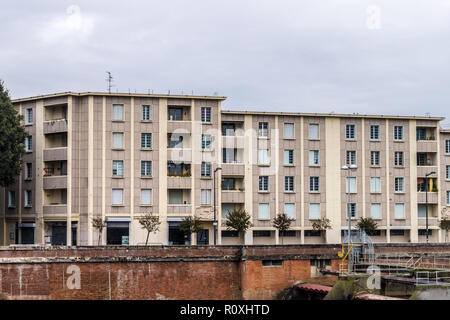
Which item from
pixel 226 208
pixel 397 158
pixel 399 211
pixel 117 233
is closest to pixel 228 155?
pixel 226 208

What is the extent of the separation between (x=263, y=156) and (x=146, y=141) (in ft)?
41.2

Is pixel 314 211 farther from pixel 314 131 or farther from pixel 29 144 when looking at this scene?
pixel 29 144

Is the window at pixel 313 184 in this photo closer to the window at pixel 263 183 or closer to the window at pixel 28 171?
the window at pixel 263 183

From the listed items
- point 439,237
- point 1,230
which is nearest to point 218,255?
point 1,230

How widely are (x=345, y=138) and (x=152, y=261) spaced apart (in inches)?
1274

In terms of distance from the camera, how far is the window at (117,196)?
237ft

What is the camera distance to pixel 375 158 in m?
80.2

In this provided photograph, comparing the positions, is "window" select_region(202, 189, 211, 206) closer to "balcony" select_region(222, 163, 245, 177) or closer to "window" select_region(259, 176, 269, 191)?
"balcony" select_region(222, 163, 245, 177)

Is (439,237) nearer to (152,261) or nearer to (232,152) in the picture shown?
(232,152)

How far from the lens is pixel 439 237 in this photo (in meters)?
81.9

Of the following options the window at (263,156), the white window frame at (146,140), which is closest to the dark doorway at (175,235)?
the white window frame at (146,140)

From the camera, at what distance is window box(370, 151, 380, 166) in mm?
80125

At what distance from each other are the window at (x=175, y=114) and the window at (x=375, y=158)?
21408 millimetres

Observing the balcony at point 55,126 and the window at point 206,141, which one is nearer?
the balcony at point 55,126
